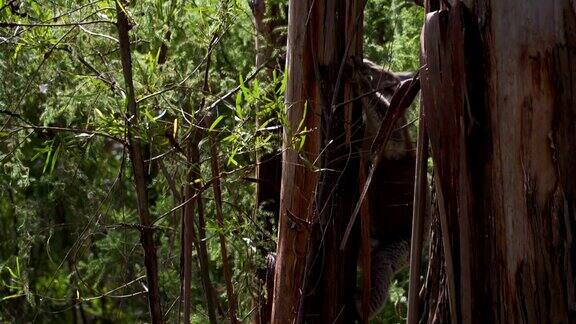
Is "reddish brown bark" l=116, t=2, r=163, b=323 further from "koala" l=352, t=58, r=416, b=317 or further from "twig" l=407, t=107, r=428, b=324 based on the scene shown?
"koala" l=352, t=58, r=416, b=317

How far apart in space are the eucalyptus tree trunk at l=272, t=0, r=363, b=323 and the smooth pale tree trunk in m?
1.60

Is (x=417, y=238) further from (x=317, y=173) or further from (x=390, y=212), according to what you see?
(x=390, y=212)

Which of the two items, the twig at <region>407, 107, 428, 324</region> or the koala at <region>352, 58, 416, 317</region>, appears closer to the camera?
the twig at <region>407, 107, 428, 324</region>

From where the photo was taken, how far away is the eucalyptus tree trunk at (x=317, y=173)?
13.9ft

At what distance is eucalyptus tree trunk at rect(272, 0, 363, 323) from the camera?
4.22 meters

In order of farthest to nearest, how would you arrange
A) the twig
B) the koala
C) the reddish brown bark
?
the koala
the reddish brown bark
the twig

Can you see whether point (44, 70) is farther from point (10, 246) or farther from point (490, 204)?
point (10, 246)

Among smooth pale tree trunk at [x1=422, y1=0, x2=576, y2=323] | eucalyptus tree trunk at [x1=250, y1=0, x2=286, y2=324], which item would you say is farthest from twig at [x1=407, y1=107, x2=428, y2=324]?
eucalyptus tree trunk at [x1=250, y1=0, x2=286, y2=324]

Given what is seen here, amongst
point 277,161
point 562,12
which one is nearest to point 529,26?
point 562,12

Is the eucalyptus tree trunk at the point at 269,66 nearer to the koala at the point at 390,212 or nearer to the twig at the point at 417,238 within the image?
the koala at the point at 390,212

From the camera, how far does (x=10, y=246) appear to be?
339 inches

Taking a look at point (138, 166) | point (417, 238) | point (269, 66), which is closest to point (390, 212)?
point (269, 66)

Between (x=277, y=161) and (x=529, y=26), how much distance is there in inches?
122

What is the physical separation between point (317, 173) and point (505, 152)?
174 centimetres
